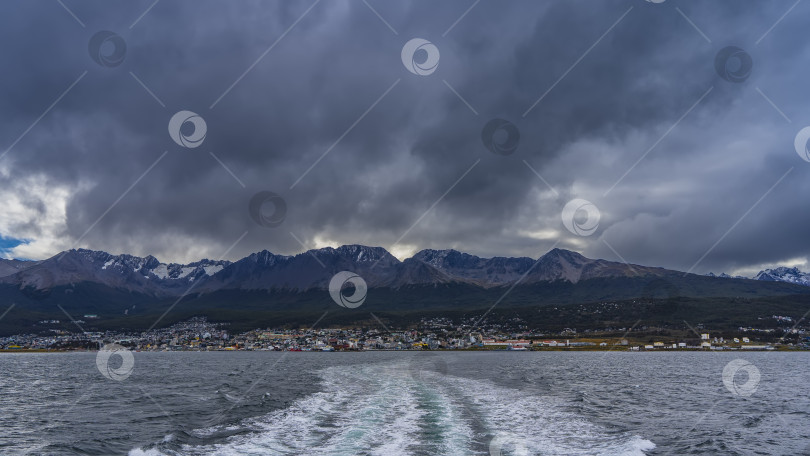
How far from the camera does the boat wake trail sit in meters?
27.7

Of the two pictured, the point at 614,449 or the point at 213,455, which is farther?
the point at 614,449

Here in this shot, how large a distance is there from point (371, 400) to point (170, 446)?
23297 mm

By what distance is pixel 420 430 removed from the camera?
3328 cm

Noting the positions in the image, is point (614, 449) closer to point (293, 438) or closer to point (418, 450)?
point (418, 450)

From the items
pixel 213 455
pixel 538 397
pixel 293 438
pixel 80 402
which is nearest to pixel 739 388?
pixel 538 397

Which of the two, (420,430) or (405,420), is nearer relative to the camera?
(420,430)

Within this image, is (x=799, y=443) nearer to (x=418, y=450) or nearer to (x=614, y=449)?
(x=614, y=449)

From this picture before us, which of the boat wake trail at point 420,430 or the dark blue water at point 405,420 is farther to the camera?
the dark blue water at point 405,420

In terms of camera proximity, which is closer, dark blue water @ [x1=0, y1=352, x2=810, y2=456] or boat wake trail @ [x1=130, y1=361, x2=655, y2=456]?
boat wake trail @ [x1=130, y1=361, x2=655, y2=456]

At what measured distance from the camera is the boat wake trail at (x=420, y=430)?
2766cm

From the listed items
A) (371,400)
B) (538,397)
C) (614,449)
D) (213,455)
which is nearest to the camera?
(213,455)

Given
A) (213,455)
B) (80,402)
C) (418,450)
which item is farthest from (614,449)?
(80,402)

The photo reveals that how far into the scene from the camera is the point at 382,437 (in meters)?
31.0

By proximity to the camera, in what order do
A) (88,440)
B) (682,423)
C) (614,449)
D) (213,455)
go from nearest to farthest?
(213,455) → (614,449) → (88,440) → (682,423)
